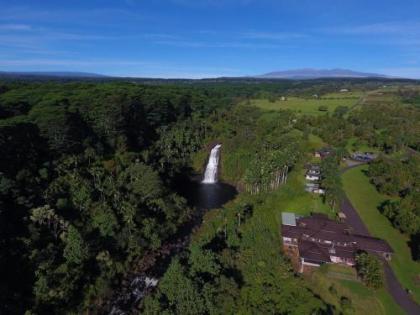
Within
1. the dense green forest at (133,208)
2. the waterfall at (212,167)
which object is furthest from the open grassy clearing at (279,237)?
the waterfall at (212,167)

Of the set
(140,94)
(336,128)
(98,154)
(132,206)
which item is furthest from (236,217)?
(336,128)

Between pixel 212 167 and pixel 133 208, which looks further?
pixel 212 167

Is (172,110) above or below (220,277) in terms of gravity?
above

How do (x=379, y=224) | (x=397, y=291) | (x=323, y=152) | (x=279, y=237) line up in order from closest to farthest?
(x=397, y=291), (x=279, y=237), (x=379, y=224), (x=323, y=152)

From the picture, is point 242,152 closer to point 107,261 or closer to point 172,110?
point 172,110

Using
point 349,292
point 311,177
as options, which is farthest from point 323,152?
point 349,292

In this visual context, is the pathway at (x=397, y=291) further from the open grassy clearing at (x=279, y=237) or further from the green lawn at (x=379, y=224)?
the open grassy clearing at (x=279, y=237)

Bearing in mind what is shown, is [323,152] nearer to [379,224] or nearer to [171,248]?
[379,224]
